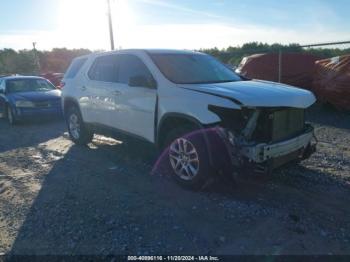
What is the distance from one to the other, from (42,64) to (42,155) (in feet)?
152

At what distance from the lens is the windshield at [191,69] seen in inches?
214

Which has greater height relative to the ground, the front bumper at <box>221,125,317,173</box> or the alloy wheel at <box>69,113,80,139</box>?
the front bumper at <box>221,125,317,173</box>

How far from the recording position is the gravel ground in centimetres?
365

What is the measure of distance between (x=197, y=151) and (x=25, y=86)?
364 inches

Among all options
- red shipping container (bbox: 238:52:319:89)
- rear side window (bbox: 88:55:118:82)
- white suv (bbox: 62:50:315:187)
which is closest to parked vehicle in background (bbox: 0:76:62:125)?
rear side window (bbox: 88:55:118:82)

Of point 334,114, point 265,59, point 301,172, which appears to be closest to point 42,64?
point 265,59

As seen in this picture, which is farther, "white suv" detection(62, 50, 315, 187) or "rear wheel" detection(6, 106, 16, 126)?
"rear wheel" detection(6, 106, 16, 126)

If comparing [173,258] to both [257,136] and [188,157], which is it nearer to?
[188,157]

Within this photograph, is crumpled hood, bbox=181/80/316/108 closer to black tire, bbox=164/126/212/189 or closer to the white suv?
the white suv

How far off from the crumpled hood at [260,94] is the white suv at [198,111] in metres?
0.01

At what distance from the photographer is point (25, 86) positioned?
1209 cm

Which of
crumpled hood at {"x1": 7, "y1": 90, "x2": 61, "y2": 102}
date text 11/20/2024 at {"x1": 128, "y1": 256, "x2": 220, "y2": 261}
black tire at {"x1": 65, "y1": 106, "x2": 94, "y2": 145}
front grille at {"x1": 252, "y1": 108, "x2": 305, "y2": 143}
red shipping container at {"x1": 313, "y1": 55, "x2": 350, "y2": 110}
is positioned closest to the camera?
date text 11/20/2024 at {"x1": 128, "y1": 256, "x2": 220, "y2": 261}

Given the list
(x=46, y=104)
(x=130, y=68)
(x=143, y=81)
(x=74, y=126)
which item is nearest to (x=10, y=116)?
(x=46, y=104)

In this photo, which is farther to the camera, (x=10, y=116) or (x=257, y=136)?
(x=10, y=116)
